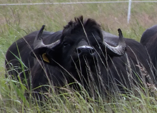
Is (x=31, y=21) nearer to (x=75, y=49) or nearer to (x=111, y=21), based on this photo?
(x=111, y=21)

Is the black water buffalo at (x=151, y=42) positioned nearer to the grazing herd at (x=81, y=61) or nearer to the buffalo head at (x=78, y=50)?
the grazing herd at (x=81, y=61)

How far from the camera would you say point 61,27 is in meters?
9.80

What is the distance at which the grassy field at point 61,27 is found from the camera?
4.19 metres

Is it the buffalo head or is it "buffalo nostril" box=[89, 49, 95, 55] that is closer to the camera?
"buffalo nostril" box=[89, 49, 95, 55]

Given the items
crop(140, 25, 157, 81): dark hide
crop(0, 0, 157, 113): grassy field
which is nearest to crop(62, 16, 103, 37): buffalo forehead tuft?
crop(0, 0, 157, 113): grassy field

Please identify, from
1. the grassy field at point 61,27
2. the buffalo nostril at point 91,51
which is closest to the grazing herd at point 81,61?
the buffalo nostril at point 91,51

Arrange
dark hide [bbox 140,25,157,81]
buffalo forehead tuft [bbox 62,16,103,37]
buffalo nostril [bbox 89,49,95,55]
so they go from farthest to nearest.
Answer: dark hide [bbox 140,25,157,81]
buffalo forehead tuft [bbox 62,16,103,37]
buffalo nostril [bbox 89,49,95,55]

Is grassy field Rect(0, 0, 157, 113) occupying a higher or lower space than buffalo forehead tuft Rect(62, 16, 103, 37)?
lower

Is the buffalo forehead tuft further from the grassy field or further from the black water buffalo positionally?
the black water buffalo

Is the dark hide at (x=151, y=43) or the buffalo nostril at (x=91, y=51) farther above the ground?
the buffalo nostril at (x=91, y=51)

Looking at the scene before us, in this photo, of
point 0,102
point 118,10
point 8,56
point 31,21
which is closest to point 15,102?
point 0,102

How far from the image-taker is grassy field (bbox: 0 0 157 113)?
4191 mm

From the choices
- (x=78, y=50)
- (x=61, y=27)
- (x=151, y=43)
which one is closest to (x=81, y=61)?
(x=78, y=50)

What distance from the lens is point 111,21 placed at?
38.3 feet
